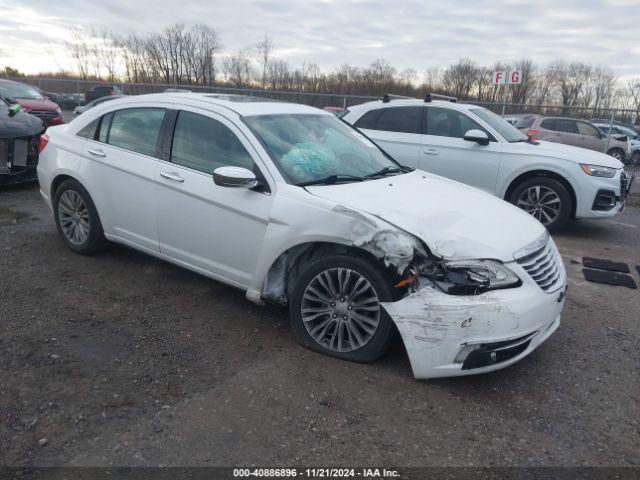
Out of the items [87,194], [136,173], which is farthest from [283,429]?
[87,194]

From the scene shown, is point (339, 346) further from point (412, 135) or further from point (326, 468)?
point (412, 135)

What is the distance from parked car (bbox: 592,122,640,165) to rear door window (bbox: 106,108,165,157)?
1450 cm

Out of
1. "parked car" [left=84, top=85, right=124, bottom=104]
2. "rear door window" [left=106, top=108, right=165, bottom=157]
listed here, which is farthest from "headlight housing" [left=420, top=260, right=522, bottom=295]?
"parked car" [left=84, top=85, right=124, bottom=104]

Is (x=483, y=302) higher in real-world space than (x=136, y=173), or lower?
lower

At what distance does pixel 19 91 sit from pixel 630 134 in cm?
1931

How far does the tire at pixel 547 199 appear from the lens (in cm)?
688

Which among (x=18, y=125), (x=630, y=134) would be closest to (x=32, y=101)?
(x=18, y=125)

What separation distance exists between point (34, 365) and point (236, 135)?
207 centimetres

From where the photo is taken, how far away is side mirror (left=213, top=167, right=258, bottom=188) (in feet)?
11.4

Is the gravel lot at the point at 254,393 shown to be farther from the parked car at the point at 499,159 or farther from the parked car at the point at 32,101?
the parked car at the point at 32,101

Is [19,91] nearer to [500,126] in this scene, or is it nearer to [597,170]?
[500,126]

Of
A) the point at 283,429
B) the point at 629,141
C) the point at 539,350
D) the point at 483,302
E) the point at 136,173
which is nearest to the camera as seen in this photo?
the point at 283,429

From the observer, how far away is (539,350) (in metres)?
3.62

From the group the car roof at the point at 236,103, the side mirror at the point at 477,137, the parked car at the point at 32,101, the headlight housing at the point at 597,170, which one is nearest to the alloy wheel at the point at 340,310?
the car roof at the point at 236,103
